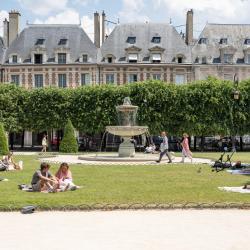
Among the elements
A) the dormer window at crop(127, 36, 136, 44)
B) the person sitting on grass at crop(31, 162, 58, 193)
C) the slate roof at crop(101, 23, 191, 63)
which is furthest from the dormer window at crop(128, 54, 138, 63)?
the person sitting on grass at crop(31, 162, 58, 193)

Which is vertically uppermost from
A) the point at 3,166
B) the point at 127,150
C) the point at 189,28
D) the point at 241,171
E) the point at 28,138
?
the point at 189,28

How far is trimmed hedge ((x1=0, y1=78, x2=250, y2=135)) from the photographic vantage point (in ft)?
147

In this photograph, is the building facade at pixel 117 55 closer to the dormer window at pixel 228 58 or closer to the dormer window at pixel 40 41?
the dormer window at pixel 228 58

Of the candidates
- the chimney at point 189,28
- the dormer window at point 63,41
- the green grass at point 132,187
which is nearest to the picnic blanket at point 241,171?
the green grass at point 132,187

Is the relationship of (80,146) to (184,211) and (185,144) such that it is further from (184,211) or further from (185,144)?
(184,211)

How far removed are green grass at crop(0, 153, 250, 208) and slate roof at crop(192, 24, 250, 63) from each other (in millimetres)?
38246

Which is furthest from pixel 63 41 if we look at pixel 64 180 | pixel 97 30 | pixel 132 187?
pixel 64 180

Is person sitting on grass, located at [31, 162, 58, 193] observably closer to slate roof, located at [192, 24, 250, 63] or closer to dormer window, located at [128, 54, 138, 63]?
dormer window, located at [128, 54, 138, 63]

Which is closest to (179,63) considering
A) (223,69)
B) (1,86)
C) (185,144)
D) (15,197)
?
(223,69)

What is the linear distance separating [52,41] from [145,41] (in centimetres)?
1011

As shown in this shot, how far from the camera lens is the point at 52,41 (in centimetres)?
5938

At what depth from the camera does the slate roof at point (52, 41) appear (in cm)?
5809
